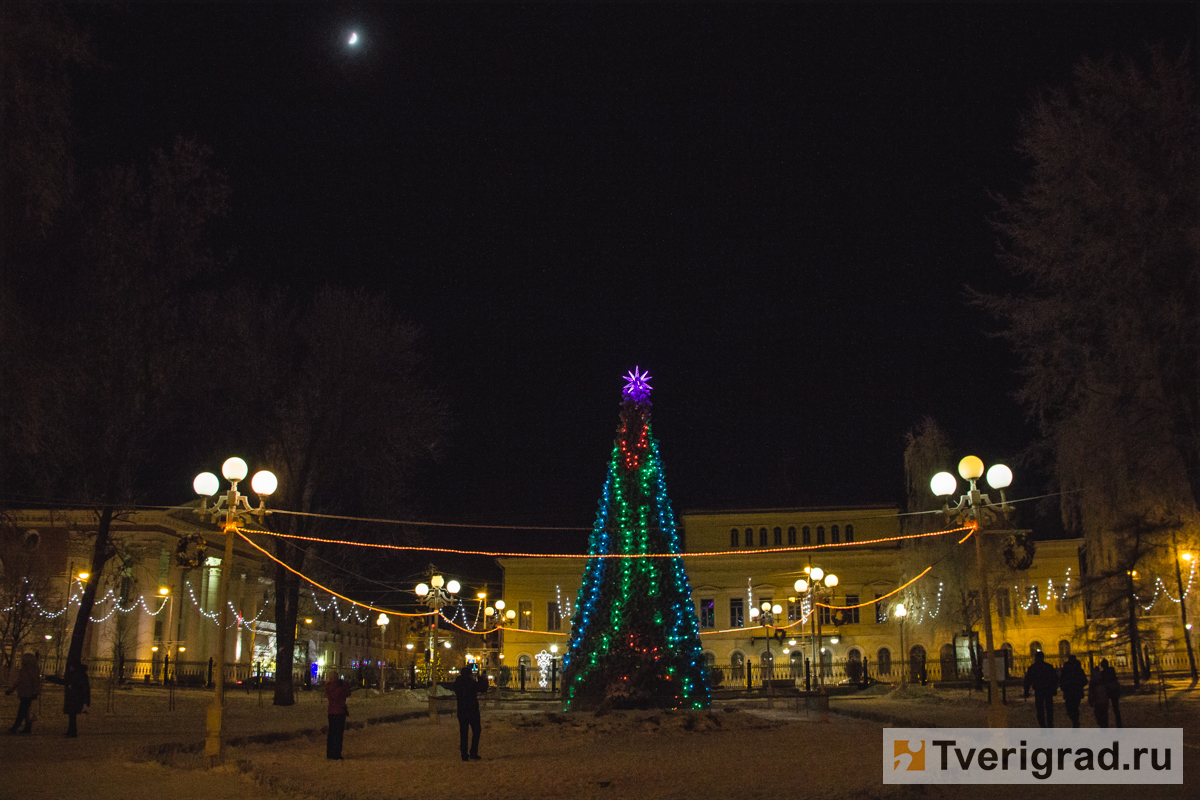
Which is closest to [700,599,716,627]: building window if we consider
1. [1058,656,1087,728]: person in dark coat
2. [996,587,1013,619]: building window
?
[996,587,1013,619]: building window

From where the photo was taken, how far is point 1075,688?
15.7m

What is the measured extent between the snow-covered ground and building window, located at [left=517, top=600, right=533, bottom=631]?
40.8 m

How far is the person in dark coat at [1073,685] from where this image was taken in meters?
15.7

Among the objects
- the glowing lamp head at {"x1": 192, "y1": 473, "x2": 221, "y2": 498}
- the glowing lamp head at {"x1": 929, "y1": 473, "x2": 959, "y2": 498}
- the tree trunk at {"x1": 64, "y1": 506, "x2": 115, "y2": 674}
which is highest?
the glowing lamp head at {"x1": 192, "y1": 473, "x2": 221, "y2": 498}

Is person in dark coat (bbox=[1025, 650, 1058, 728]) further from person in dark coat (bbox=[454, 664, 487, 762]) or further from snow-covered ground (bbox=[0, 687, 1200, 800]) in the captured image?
person in dark coat (bbox=[454, 664, 487, 762])

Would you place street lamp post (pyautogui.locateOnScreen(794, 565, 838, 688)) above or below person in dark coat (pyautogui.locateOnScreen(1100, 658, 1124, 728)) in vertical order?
above

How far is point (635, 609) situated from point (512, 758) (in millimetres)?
11265

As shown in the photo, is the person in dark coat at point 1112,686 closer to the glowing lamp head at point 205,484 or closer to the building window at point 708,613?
the glowing lamp head at point 205,484

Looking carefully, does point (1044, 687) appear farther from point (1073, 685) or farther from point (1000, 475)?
point (1000, 475)

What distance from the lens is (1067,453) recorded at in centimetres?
2131

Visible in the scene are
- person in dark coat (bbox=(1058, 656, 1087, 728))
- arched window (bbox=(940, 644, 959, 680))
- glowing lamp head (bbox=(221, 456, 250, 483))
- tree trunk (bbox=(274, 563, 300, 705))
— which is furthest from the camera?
arched window (bbox=(940, 644, 959, 680))

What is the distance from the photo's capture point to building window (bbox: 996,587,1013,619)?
43750 mm

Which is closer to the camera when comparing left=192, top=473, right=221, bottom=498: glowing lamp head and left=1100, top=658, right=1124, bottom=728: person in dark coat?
left=192, top=473, right=221, bottom=498: glowing lamp head

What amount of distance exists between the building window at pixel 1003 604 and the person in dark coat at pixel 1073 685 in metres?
27.4
